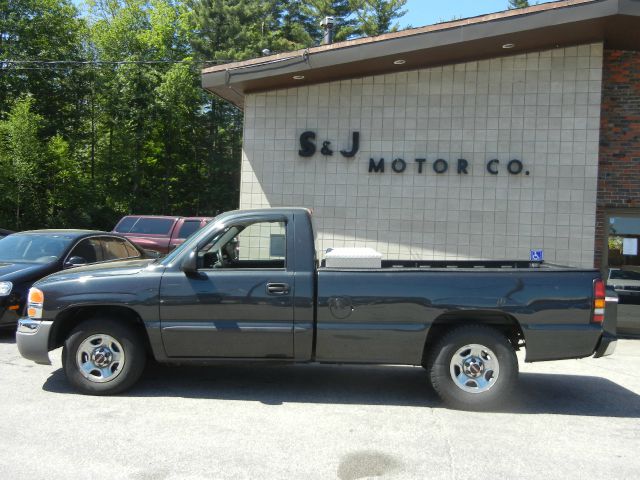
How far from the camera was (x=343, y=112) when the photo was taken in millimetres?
12016

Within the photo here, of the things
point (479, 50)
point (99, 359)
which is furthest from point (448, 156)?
point (99, 359)

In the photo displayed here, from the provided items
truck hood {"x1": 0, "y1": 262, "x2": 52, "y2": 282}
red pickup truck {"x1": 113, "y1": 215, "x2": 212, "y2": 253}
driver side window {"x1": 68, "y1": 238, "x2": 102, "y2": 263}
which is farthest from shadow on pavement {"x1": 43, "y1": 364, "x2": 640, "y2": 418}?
red pickup truck {"x1": 113, "y1": 215, "x2": 212, "y2": 253}

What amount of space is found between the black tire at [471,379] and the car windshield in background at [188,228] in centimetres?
998

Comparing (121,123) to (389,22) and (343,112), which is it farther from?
(343,112)

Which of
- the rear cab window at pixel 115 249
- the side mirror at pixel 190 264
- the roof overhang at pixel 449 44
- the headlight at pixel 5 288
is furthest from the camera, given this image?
the roof overhang at pixel 449 44

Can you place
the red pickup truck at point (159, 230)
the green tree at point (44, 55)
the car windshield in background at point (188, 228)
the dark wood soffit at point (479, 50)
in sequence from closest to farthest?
Result: the dark wood soffit at point (479, 50) < the red pickup truck at point (159, 230) < the car windshield in background at point (188, 228) < the green tree at point (44, 55)

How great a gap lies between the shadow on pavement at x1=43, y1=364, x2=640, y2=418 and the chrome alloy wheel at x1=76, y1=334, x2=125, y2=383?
304 millimetres

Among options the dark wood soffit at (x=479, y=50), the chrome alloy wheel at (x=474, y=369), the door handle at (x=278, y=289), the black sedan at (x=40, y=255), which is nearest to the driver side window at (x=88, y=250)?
the black sedan at (x=40, y=255)

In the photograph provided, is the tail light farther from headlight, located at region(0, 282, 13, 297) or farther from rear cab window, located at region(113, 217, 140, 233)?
rear cab window, located at region(113, 217, 140, 233)

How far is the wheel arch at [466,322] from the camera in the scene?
5.77m

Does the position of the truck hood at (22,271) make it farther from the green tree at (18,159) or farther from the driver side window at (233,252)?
the green tree at (18,159)

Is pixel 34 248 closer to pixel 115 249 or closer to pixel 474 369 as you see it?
pixel 115 249

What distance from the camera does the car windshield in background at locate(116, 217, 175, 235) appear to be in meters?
14.8

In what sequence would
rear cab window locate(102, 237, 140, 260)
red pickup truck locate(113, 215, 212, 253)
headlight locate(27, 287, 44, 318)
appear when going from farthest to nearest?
red pickup truck locate(113, 215, 212, 253) < rear cab window locate(102, 237, 140, 260) < headlight locate(27, 287, 44, 318)
